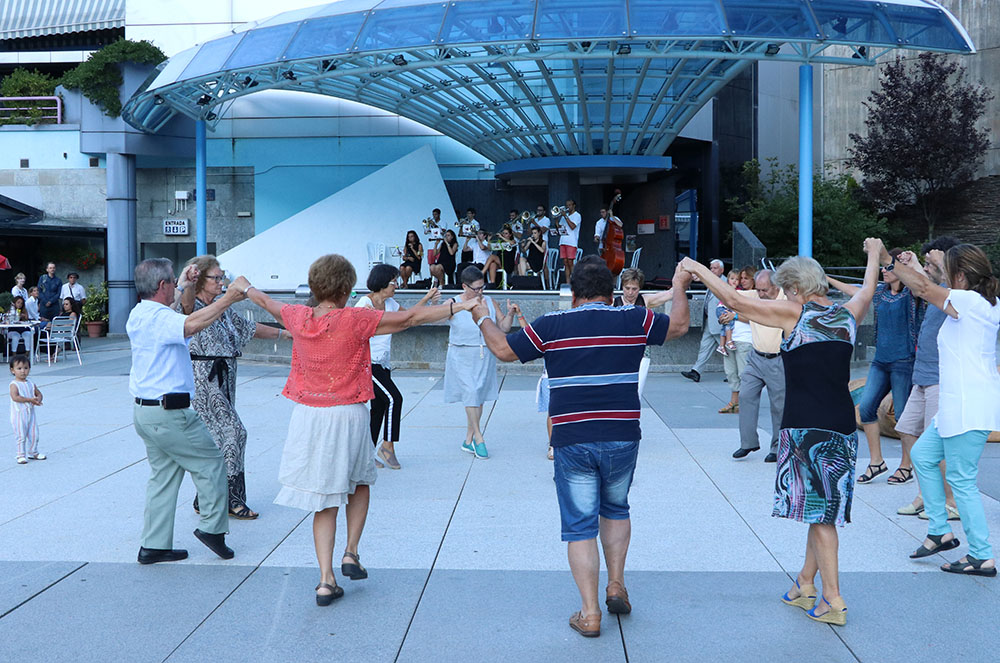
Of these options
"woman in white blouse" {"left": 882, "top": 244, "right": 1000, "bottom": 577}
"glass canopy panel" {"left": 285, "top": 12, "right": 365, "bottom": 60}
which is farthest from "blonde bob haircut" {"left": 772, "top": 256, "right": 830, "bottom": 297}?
"glass canopy panel" {"left": 285, "top": 12, "right": 365, "bottom": 60}

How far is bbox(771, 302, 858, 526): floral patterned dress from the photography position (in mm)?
4141

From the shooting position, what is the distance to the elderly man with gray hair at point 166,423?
4902 millimetres

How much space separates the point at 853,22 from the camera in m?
14.9

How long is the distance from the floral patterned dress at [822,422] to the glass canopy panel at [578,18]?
11.7 m

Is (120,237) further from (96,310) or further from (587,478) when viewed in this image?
(587,478)

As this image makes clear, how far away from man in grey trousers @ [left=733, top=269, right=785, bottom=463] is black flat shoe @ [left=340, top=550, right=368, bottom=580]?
14.5 feet

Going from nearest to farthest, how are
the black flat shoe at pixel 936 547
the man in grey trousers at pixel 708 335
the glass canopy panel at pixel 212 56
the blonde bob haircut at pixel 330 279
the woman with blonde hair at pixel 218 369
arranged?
the blonde bob haircut at pixel 330 279 → the black flat shoe at pixel 936 547 → the woman with blonde hair at pixel 218 369 → the man in grey trousers at pixel 708 335 → the glass canopy panel at pixel 212 56

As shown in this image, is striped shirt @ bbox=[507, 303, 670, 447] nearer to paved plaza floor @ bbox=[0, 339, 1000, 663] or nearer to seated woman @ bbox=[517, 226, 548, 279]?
paved plaza floor @ bbox=[0, 339, 1000, 663]

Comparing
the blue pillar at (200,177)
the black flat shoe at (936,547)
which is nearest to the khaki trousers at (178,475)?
the black flat shoe at (936,547)

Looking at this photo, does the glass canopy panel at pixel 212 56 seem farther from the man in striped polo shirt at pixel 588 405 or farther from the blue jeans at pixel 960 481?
the blue jeans at pixel 960 481

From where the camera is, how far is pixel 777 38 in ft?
48.6

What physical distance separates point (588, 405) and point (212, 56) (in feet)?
55.7

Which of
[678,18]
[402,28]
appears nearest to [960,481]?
[678,18]

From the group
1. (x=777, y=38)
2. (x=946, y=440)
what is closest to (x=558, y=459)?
(x=946, y=440)
